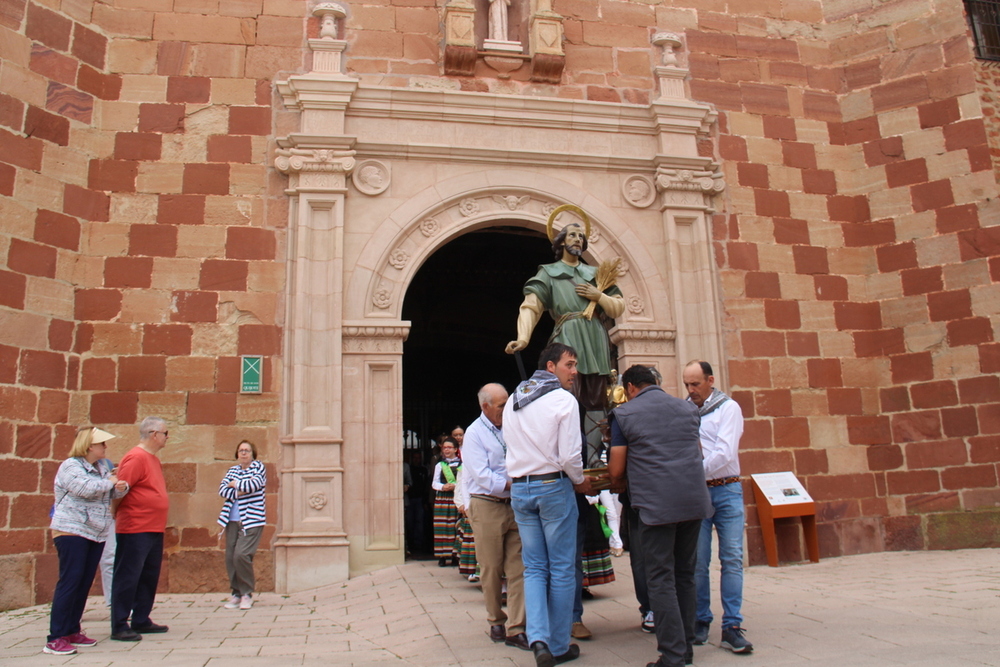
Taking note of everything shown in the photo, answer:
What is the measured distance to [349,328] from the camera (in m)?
7.67

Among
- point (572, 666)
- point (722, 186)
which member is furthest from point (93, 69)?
point (572, 666)

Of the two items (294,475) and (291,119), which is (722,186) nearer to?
(291,119)

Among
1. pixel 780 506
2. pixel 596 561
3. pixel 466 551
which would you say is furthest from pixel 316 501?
pixel 780 506

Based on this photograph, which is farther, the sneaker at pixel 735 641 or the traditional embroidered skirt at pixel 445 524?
the traditional embroidered skirt at pixel 445 524

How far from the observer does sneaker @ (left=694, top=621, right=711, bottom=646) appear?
14.1 feet

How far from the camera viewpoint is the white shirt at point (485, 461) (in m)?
4.55

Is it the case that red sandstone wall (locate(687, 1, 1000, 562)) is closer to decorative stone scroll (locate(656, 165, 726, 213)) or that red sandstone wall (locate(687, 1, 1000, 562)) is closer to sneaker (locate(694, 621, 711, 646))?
decorative stone scroll (locate(656, 165, 726, 213))

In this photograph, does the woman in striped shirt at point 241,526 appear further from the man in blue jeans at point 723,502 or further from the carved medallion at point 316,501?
the man in blue jeans at point 723,502

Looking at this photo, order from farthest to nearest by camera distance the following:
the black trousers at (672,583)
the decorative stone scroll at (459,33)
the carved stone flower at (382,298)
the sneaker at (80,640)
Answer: the decorative stone scroll at (459,33), the carved stone flower at (382,298), the sneaker at (80,640), the black trousers at (672,583)

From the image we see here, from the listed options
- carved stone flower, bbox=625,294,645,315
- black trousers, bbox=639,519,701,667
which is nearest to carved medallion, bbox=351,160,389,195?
carved stone flower, bbox=625,294,645,315

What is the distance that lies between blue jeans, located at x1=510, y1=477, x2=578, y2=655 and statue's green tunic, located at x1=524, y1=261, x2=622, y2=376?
131 cm

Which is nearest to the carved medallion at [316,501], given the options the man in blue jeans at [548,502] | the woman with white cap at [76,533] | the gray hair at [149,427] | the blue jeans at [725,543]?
the gray hair at [149,427]

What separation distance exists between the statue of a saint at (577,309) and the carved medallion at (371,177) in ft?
9.69

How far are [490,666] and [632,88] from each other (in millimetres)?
6743
